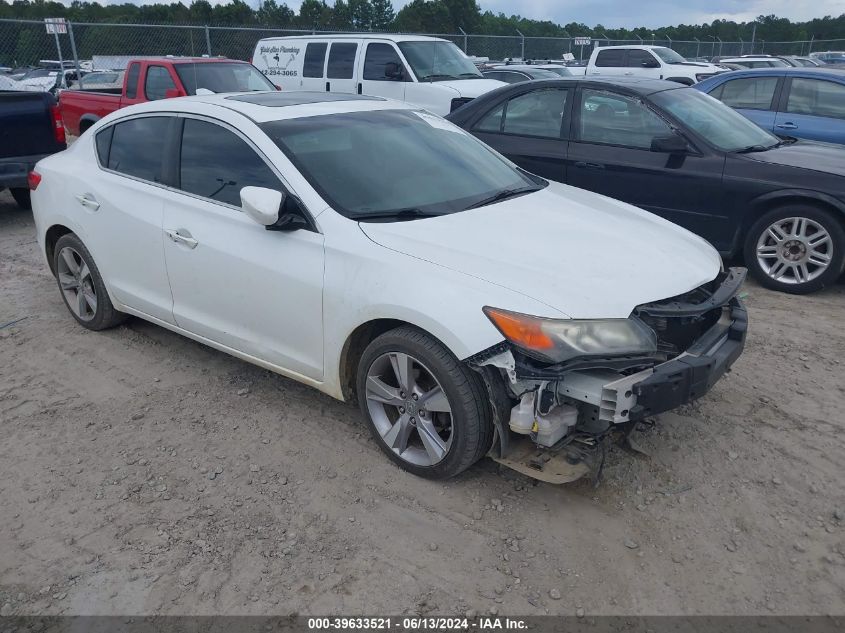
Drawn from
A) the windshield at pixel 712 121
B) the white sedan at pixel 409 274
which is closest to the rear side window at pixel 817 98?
the windshield at pixel 712 121

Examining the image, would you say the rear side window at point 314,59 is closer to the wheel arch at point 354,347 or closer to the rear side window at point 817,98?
the rear side window at point 817,98

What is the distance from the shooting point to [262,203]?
3.48 m

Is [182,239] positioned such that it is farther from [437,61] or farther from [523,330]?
[437,61]

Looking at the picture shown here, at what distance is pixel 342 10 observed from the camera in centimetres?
4575

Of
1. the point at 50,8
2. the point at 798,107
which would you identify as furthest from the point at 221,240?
the point at 50,8

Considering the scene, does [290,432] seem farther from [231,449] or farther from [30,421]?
[30,421]

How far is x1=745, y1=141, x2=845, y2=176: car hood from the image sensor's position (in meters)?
5.77

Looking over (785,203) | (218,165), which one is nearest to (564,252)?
(218,165)

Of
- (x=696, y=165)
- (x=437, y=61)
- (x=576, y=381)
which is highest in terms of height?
(x=437, y=61)

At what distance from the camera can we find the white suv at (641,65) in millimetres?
18234

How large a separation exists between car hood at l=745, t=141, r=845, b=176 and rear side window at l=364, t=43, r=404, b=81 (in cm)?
703

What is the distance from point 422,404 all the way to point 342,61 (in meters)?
10.4

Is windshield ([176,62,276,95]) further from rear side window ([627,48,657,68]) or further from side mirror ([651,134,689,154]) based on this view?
rear side window ([627,48,657,68])

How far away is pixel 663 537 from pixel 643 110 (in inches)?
166
